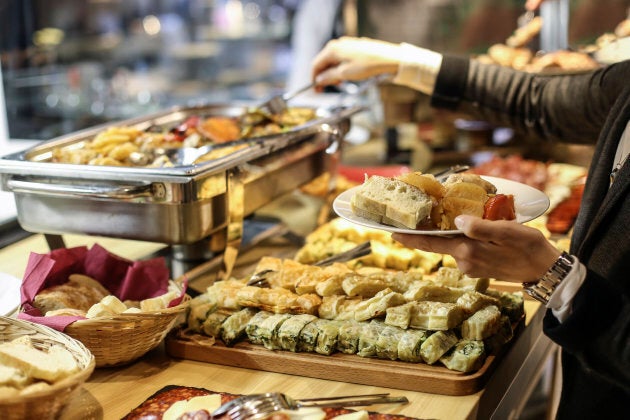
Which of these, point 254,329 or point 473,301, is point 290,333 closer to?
Answer: point 254,329

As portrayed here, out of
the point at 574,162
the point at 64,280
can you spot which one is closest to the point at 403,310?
the point at 64,280

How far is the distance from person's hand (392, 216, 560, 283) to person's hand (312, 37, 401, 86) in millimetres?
→ 1250

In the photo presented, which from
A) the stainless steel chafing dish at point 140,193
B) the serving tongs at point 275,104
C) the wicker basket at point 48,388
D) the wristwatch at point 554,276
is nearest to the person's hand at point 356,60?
the serving tongs at point 275,104

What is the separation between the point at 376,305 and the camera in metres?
1.67

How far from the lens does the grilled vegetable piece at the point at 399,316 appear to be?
5.27 feet

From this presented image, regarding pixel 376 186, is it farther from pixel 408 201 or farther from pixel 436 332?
pixel 436 332

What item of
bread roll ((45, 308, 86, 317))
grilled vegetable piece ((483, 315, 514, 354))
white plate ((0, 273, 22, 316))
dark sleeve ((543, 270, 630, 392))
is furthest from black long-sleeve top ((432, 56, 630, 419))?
white plate ((0, 273, 22, 316))

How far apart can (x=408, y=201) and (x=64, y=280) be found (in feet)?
2.97

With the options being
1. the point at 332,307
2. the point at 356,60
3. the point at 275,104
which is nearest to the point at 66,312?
the point at 332,307

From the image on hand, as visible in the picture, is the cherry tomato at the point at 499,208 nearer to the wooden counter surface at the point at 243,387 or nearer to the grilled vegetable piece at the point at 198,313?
the wooden counter surface at the point at 243,387

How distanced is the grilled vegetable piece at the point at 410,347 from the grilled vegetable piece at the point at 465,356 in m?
0.05

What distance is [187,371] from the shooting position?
1672 millimetres

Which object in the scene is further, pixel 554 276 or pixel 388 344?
pixel 388 344

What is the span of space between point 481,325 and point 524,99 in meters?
1.16
